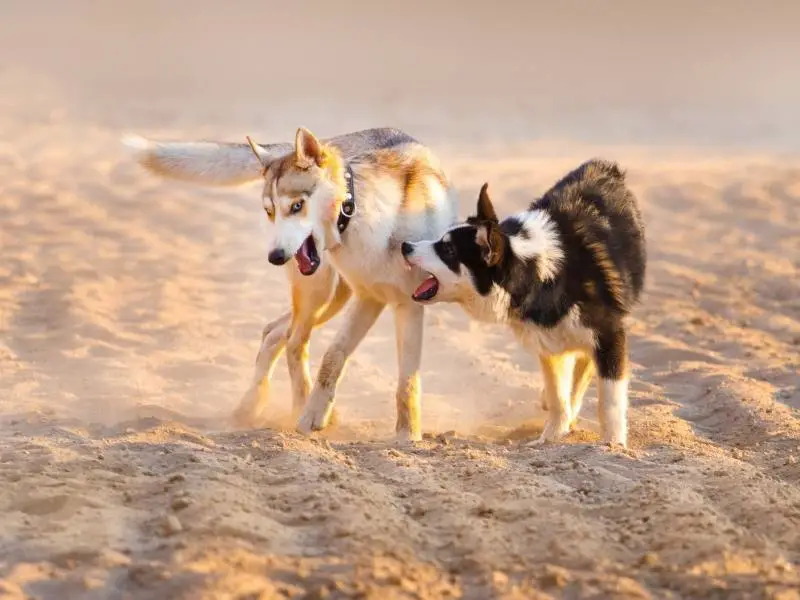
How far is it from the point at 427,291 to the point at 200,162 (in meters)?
1.98

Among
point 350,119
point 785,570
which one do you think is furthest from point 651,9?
point 785,570

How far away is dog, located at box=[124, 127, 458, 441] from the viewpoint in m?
6.14

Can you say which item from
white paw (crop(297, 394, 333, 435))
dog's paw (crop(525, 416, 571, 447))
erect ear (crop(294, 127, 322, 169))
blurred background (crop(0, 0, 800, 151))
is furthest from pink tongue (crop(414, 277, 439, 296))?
blurred background (crop(0, 0, 800, 151))

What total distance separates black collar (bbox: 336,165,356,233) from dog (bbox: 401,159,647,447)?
372 mm

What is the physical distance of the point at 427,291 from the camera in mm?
6211

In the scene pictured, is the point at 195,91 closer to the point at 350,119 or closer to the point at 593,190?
the point at 350,119

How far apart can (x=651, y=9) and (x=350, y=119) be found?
996 inches

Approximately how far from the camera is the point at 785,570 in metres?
3.87

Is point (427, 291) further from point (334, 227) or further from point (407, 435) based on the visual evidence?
point (407, 435)

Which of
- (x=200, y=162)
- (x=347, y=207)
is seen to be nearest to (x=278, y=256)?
(x=347, y=207)

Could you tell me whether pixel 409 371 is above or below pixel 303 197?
below

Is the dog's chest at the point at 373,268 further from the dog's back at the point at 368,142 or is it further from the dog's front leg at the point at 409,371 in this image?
the dog's back at the point at 368,142

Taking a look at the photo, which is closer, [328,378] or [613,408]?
[613,408]

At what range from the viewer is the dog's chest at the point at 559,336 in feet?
20.3
